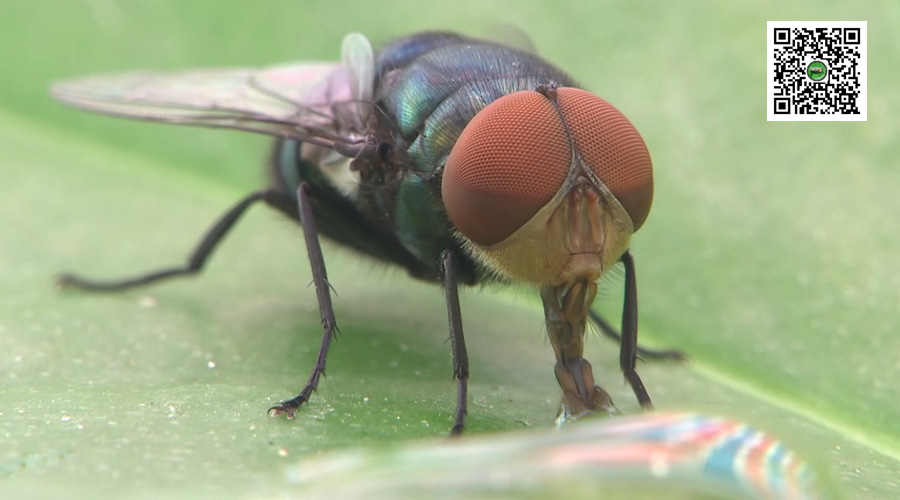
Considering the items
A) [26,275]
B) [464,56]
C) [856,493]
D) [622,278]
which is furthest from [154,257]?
[856,493]

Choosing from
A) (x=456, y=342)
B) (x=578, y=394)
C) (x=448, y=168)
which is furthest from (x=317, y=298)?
(x=578, y=394)

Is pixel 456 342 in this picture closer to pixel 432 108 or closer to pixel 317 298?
pixel 317 298

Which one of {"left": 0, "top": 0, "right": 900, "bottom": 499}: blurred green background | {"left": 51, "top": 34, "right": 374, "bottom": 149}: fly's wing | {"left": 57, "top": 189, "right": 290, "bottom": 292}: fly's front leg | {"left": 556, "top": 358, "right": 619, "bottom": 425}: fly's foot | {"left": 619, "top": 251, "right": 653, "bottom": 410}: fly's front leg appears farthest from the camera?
{"left": 57, "top": 189, "right": 290, "bottom": 292}: fly's front leg

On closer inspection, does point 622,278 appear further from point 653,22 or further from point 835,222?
point 653,22

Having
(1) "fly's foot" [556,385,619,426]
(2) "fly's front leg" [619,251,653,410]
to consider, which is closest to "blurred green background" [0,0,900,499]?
(1) "fly's foot" [556,385,619,426]

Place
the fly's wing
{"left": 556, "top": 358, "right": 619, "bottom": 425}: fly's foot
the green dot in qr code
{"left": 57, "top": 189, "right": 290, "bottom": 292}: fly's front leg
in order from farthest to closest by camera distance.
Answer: the green dot in qr code
{"left": 57, "top": 189, "right": 290, "bottom": 292}: fly's front leg
the fly's wing
{"left": 556, "top": 358, "right": 619, "bottom": 425}: fly's foot

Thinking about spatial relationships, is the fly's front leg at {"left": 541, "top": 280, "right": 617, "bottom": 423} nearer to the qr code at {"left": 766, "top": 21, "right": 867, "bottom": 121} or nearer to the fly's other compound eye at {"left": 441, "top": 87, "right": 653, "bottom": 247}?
the fly's other compound eye at {"left": 441, "top": 87, "right": 653, "bottom": 247}

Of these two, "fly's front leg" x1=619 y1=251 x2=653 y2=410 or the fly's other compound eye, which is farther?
"fly's front leg" x1=619 y1=251 x2=653 y2=410

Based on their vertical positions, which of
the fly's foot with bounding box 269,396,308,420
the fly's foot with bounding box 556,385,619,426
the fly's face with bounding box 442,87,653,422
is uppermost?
the fly's face with bounding box 442,87,653,422
